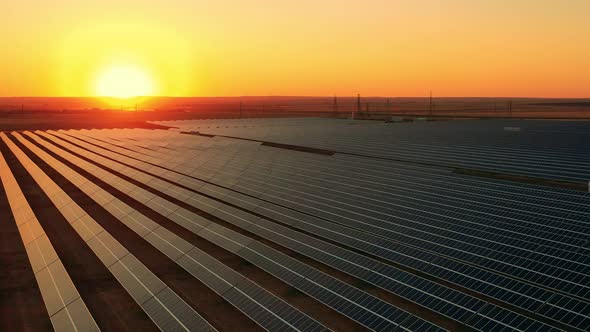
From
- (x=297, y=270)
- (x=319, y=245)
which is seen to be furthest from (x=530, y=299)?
(x=319, y=245)

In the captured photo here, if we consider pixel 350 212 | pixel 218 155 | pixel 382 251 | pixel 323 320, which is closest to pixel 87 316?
pixel 323 320

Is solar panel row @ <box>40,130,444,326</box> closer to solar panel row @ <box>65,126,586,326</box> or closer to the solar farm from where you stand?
the solar farm

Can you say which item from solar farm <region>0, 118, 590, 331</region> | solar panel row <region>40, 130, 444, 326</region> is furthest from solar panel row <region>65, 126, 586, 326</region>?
solar panel row <region>40, 130, 444, 326</region>

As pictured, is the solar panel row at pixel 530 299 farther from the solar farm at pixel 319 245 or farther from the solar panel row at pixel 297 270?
the solar panel row at pixel 297 270

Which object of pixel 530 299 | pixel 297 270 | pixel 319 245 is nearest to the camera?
pixel 530 299

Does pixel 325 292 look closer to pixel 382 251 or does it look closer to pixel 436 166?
pixel 382 251

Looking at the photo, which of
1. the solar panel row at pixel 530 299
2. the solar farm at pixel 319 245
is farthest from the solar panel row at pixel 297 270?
the solar panel row at pixel 530 299

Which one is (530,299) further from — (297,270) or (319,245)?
(319,245)

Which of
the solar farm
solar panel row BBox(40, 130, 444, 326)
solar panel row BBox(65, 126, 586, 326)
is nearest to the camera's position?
solar panel row BBox(65, 126, 586, 326)

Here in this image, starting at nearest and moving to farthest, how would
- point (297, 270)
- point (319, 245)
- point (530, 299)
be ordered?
point (530, 299)
point (297, 270)
point (319, 245)
